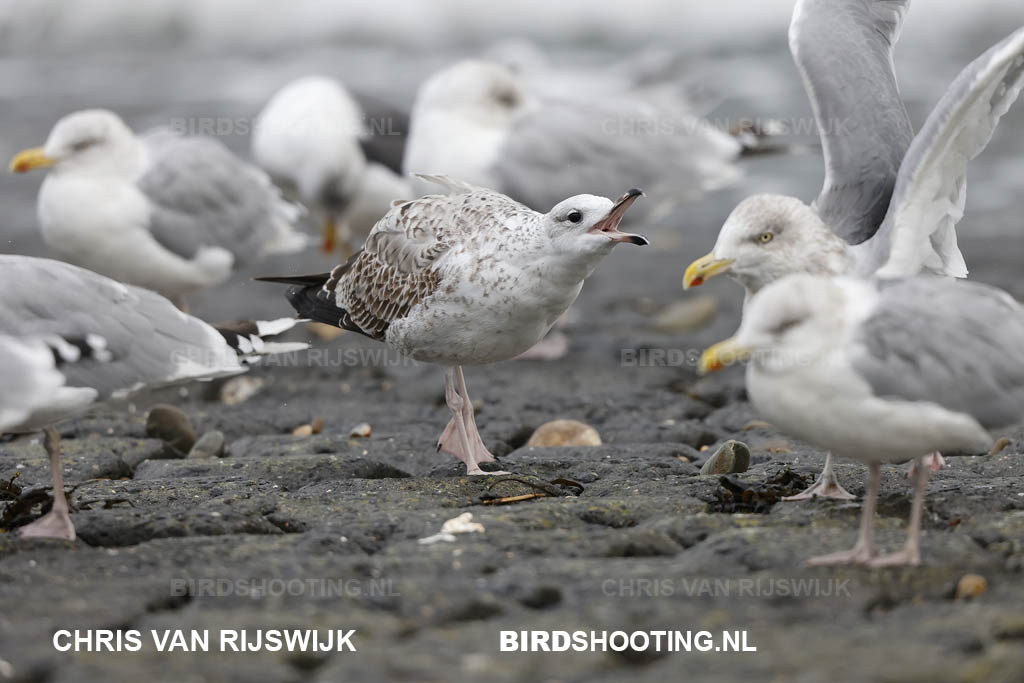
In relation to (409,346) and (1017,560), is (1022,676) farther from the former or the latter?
(409,346)

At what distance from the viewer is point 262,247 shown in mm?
8836

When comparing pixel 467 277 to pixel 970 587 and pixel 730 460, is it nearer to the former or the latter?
pixel 730 460

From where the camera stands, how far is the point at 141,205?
8.02m

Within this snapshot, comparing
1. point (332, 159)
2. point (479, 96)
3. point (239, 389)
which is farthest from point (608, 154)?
point (239, 389)

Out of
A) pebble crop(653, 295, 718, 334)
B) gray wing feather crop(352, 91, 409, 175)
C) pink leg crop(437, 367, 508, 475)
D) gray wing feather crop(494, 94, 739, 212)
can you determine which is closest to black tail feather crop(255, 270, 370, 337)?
pink leg crop(437, 367, 508, 475)

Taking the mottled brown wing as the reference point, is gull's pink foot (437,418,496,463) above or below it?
below

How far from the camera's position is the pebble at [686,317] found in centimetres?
870

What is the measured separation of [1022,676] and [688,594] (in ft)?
2.92

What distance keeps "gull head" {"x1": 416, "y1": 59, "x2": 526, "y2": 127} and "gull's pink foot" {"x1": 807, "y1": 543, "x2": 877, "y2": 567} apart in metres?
5.91

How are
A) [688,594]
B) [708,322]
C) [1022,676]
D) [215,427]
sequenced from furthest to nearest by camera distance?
1. [708,322]
2. [215,427]
3. [688,594]
4. [1022,676]

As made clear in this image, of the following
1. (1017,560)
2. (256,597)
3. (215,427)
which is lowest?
(215,427)

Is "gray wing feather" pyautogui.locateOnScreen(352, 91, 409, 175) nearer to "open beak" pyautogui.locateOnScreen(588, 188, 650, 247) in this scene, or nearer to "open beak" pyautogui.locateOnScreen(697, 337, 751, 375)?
"open beak" pyautogui.locateOnScreen(588, 188, 650, 247)

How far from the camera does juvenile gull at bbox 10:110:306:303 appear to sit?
7.88 metres

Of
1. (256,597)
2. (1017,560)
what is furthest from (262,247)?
(1017,560)
